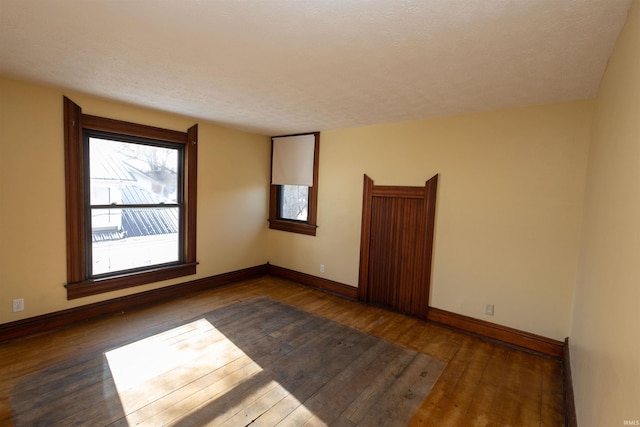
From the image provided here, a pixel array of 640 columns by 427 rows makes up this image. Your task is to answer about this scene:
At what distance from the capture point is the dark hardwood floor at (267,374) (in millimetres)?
2031

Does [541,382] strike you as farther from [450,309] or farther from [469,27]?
[469,27]

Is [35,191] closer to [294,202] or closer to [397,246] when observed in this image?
[294,202]

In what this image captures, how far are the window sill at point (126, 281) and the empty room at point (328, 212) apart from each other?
0.07 ft

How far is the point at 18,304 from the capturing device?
113 inches

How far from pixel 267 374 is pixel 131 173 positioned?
2.77 m

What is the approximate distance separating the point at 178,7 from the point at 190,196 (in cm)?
288

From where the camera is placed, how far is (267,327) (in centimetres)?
329

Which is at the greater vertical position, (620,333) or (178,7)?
(178,7)

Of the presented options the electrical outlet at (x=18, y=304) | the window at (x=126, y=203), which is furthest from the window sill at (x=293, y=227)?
the electrical outlet at (x=18, y=304)

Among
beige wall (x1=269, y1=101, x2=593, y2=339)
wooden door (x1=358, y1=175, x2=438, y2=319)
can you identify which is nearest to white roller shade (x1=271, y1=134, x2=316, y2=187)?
beige wall (x1=269, y1=101, x2=593, y2=339)

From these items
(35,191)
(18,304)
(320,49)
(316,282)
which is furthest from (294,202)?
(18,304)

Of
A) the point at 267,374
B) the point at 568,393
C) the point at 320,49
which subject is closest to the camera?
the point at 320,49

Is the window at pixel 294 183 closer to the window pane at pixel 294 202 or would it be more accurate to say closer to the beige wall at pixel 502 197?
the window pane at pixel 294 202

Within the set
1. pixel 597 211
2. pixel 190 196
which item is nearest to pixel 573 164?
pixel 597 211
